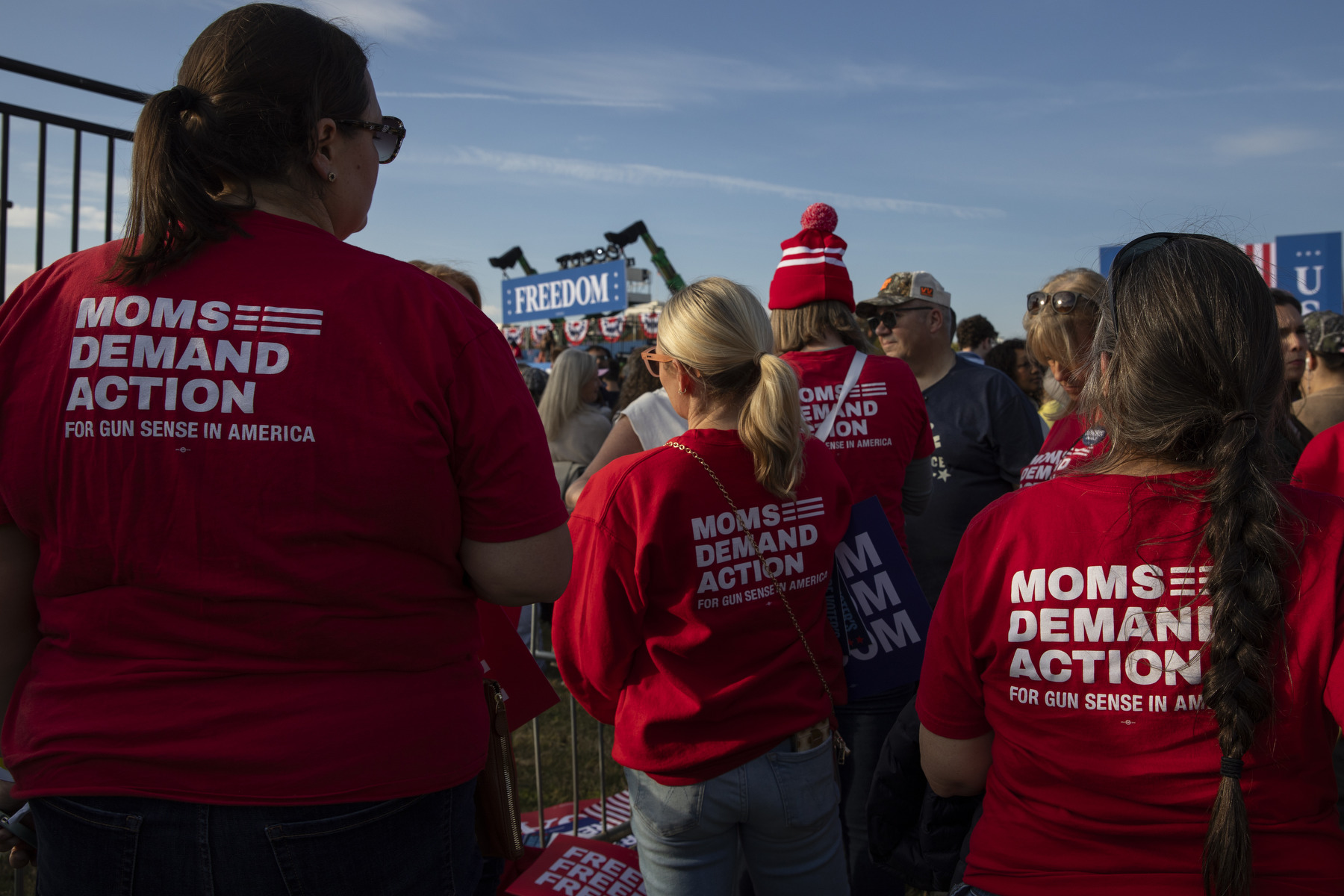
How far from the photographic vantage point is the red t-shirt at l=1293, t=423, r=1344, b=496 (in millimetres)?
2193

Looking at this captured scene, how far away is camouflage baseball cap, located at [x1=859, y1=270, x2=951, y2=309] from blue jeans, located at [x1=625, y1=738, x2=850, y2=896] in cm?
236

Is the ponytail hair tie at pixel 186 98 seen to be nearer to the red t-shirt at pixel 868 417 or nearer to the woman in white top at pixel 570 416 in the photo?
the red t-shirt at pixel 868 417

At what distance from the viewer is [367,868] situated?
1226 millimetres

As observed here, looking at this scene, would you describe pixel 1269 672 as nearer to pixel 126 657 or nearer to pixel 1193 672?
pixel 1193 672

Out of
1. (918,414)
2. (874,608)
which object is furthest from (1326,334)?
(874,608)

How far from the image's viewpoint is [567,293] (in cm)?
1210

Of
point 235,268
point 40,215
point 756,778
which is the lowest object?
point 756,778

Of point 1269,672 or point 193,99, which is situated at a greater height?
point 193,99

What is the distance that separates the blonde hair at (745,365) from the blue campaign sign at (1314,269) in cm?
862

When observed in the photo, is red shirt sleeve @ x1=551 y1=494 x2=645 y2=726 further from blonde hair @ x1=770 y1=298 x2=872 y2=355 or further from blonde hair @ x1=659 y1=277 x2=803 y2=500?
blonde hair @ x1=770 y1=298 x2=872 y2=355

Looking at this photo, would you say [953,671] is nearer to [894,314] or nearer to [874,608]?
[874,608]

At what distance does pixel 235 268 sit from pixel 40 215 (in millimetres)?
3102

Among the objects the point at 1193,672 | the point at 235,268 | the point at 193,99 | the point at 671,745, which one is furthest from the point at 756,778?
the point at 193,99

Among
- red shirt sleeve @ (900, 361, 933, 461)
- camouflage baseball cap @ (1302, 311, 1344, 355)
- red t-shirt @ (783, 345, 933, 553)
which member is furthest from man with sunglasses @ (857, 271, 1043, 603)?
camouflage baseball cap @ (1302, 311, 1344, 355)
